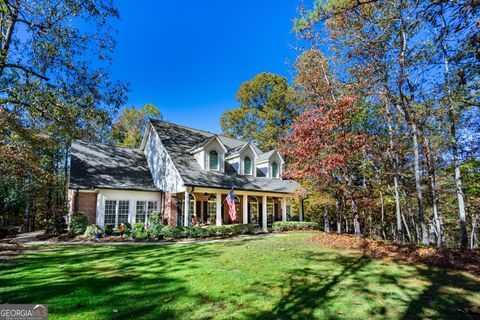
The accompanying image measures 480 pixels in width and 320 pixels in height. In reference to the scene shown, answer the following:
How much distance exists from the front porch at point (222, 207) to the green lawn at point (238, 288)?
357 inches

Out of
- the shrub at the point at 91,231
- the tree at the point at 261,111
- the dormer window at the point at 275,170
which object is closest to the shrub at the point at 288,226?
the dormer window at the point at 275,170

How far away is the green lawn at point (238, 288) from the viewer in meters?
Answer: 4.29

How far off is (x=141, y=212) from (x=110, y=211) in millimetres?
2013

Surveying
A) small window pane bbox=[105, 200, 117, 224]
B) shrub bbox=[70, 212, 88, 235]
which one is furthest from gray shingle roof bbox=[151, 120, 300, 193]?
shrub bbox=[70, 212, 88, 235]

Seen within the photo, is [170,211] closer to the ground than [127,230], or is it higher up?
higher up

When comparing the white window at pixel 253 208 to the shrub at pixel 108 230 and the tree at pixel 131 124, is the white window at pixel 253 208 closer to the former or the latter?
the shrub at pixel 108 230

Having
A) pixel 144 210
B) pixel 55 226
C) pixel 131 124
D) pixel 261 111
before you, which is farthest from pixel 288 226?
pixel 131 124

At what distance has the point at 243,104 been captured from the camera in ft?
120

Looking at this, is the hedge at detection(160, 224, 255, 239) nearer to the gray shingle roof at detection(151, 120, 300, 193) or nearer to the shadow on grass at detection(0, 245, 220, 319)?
the gray shingle roof at detection(151, 120, 300, 193)

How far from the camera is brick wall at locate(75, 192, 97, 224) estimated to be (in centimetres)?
1642

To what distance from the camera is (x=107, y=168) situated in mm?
19047

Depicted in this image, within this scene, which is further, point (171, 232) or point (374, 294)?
point (171, 232)

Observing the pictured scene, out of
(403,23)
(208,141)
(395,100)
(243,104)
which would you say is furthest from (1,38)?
(243,104)

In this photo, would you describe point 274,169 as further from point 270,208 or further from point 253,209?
point 253,209
